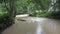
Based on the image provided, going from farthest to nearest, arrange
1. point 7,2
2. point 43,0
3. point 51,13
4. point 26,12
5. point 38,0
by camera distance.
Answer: point 26,12 → point 51,13 → point 43,0 → point 38,0 → point 7,2

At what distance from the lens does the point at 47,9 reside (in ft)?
54.9

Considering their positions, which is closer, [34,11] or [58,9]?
[58,9]

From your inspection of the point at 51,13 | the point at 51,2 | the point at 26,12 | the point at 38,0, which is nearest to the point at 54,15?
the point at 51,13

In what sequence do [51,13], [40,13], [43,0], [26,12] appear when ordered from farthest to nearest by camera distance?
1. [26,12]
2. [40,13]
3. [51,13]
4. [43,0]

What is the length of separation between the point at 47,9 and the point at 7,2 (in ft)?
24.4

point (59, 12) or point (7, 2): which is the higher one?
point (7, 2)

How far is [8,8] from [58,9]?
23.7 feet

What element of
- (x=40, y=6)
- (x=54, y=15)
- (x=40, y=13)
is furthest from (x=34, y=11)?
(x=54, y=15)

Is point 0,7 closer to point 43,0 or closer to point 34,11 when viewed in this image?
point 43,0

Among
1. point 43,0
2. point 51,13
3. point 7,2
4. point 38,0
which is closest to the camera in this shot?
point 7,2

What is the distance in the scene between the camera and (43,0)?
601 inches

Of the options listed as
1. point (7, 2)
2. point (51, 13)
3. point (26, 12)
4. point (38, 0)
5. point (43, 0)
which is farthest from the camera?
point (26, 12)

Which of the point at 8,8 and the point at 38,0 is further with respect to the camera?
the point at 38,0

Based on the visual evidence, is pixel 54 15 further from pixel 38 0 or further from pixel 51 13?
pixel 38 0
